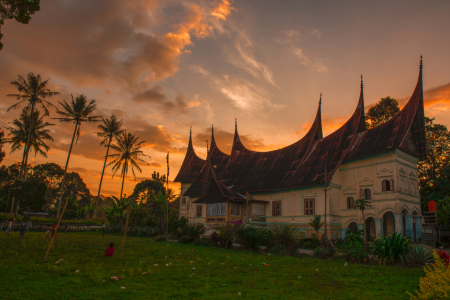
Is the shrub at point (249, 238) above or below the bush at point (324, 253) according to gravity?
above

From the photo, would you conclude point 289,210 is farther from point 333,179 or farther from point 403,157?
point 403,157

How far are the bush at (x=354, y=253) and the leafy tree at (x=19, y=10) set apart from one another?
20613 mm

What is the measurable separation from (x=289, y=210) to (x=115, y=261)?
20.6 metres

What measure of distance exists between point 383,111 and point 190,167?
28575 millimetres

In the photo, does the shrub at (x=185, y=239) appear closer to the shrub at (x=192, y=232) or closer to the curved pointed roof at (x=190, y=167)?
the shrub at (x=192, y=232)

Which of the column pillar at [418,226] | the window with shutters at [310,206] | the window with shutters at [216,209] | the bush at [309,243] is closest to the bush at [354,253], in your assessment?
the bush at [309,243]

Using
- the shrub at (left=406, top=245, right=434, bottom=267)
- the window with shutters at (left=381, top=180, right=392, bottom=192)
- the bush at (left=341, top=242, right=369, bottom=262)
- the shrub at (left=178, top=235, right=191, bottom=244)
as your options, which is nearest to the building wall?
the window with shutters at (left=381, top=180, right=392, bottom=192)

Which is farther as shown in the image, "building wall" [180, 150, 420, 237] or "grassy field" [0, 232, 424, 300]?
"building wall" [180, 150, 420, 237]

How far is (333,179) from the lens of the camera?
28625 millimetres

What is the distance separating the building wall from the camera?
25391 mm

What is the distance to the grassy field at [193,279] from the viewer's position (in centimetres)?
873

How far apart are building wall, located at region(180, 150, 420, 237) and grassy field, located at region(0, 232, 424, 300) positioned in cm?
1288

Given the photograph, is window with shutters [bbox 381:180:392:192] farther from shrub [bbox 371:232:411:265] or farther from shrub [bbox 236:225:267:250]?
shrub [bbox 236:225:267:250]

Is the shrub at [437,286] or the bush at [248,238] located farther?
the bush at [248,238]
